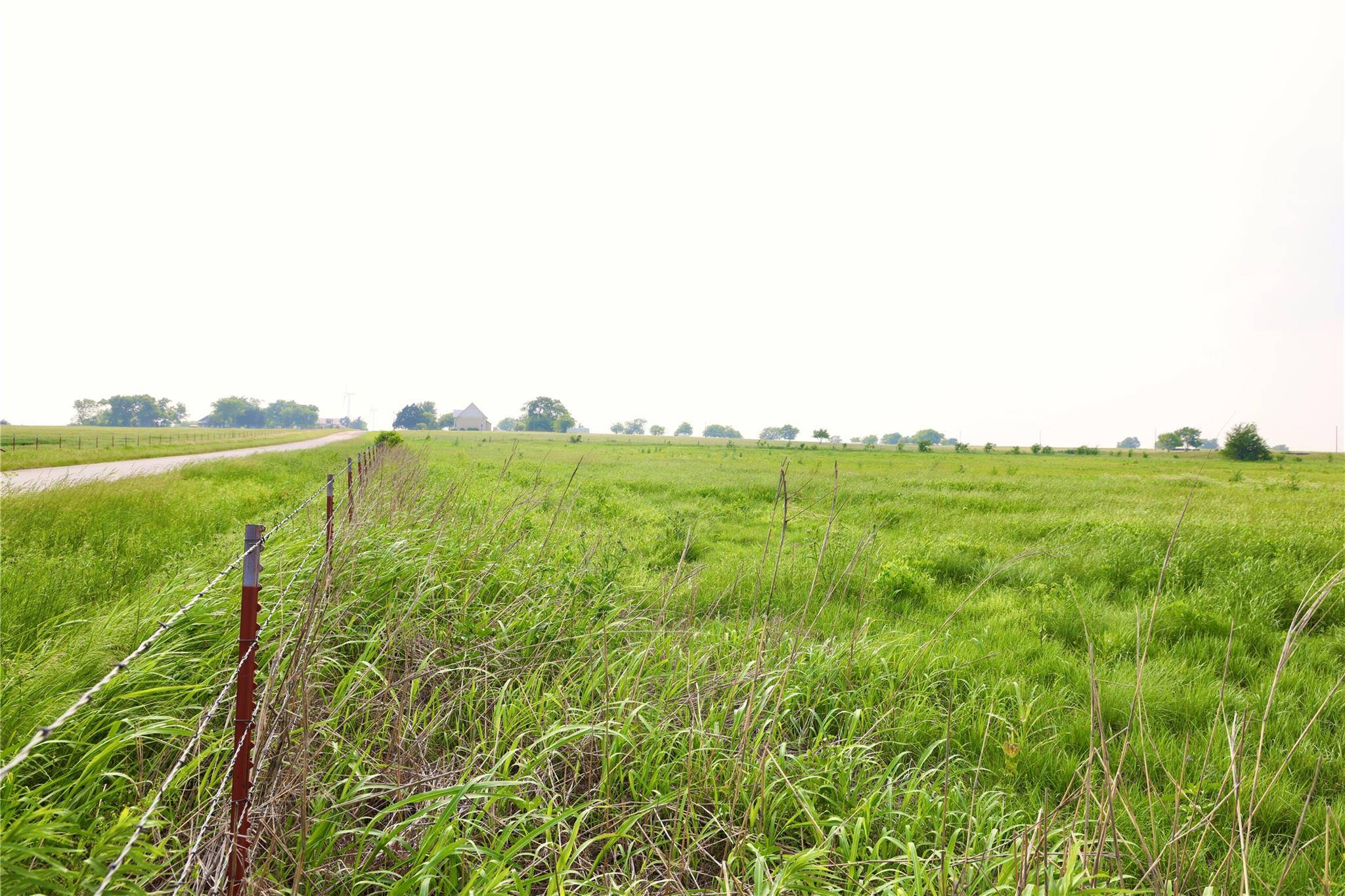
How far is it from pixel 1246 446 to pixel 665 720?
74.1m

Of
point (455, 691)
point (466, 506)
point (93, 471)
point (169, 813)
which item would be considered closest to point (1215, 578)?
point (455, 691)

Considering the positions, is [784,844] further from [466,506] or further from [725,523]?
[725,523]

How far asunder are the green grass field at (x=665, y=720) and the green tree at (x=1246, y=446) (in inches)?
2546

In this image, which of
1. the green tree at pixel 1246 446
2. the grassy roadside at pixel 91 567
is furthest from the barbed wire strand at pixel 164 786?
the green tree at pixel 1246 446

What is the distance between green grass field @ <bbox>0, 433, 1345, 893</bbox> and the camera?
2.28 m

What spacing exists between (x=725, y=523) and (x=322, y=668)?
8717mm

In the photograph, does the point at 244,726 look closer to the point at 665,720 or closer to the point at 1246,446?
the point at 665,720

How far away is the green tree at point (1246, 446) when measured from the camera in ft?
178

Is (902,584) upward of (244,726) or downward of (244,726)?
downward

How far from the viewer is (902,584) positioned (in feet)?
22.2

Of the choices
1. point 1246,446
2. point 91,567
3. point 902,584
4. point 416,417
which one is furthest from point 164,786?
point 416,417

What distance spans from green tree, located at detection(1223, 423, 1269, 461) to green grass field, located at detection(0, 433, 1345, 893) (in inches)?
2546

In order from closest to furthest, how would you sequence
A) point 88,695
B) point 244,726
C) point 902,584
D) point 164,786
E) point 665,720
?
1. point 88,695
2. point 164,786
3. point 244,726
4. point 665,720
5. point 902,584

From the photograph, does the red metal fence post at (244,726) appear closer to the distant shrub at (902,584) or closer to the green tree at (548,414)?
the distant shrub at (902,584)
